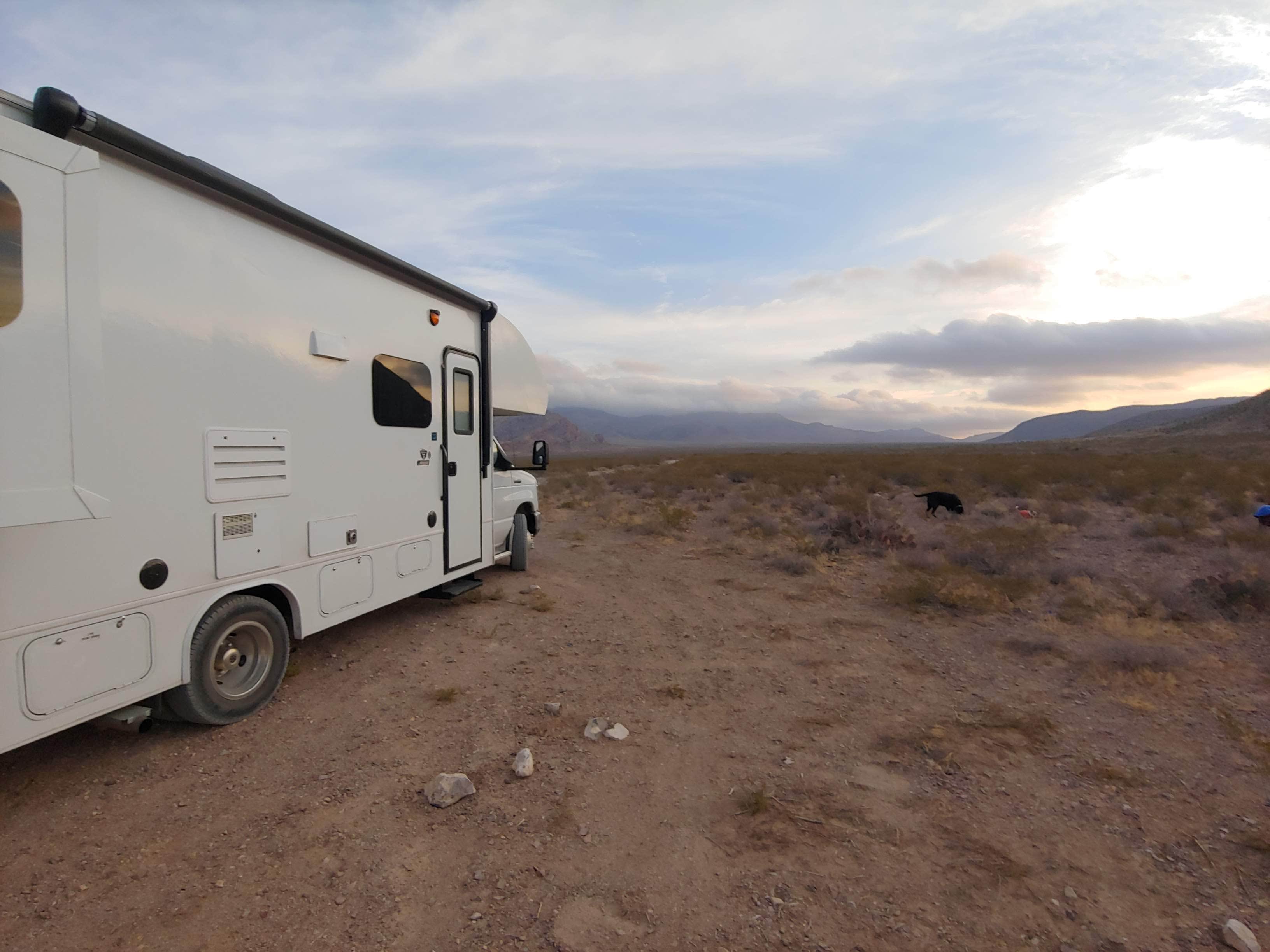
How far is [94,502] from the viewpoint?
3.01 meters

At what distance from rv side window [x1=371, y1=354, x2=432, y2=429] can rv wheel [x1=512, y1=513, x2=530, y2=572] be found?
2942 mm

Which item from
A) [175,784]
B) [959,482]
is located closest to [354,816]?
[175,784]

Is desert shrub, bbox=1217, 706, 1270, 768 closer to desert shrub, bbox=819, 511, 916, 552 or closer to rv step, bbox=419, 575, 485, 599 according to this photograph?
desert shrub, bbox=819, 511, 916, 552

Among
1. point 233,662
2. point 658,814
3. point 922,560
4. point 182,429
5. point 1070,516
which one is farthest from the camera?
point 1070,516

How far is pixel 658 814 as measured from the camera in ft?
11.1

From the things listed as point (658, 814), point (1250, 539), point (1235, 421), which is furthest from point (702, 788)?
point (1235, 421)

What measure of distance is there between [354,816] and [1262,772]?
5.29 meters

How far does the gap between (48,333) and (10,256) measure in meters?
0.33

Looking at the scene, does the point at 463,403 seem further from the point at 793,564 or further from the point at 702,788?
the point at 793,564

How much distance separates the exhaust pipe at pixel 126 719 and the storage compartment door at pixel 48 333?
126 cm

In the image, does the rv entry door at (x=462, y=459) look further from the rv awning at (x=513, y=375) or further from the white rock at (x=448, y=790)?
the white rock at (x=448, y=790)

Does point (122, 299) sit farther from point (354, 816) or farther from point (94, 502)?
point (354, 816)

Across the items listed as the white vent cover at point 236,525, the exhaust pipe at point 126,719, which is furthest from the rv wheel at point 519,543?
the exhaust pipe at point 126,719

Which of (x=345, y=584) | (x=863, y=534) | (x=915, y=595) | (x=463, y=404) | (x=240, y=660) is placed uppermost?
(x=463, y=404)
